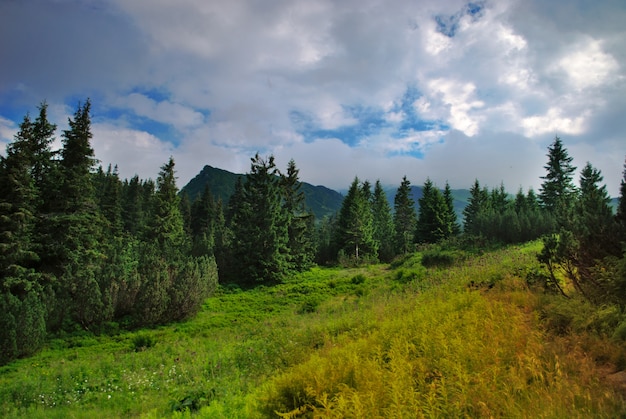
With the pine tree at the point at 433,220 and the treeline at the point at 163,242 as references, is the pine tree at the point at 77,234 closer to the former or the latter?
the treeline at the point at 163,242

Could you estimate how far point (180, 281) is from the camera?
2078cm

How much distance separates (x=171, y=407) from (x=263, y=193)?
91.9 ft

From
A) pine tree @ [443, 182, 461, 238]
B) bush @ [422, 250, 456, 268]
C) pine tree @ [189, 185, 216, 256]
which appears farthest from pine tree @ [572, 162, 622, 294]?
pine tree @ [189, 185, 216, 256]

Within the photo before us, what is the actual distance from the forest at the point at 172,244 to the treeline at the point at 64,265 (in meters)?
0.07

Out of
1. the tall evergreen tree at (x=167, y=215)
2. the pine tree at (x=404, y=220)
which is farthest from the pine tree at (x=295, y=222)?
the pine tree at (x=404, y=220)

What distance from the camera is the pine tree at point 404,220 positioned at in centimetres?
4872

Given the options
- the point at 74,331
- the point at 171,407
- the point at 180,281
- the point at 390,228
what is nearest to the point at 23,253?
the point at 74,331

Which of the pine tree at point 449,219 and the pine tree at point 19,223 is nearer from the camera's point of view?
the pine tree at point 19,223

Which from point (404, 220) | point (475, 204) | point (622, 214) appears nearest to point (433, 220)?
point (404, 220)

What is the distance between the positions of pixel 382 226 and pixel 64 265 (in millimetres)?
44783

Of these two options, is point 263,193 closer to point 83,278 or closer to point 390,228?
point 83,278

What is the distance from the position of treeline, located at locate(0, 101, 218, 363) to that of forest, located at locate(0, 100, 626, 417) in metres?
0.07

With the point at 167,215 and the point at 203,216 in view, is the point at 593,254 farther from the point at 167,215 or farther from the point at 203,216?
the point at 203,216

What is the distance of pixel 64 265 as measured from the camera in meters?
21.1
